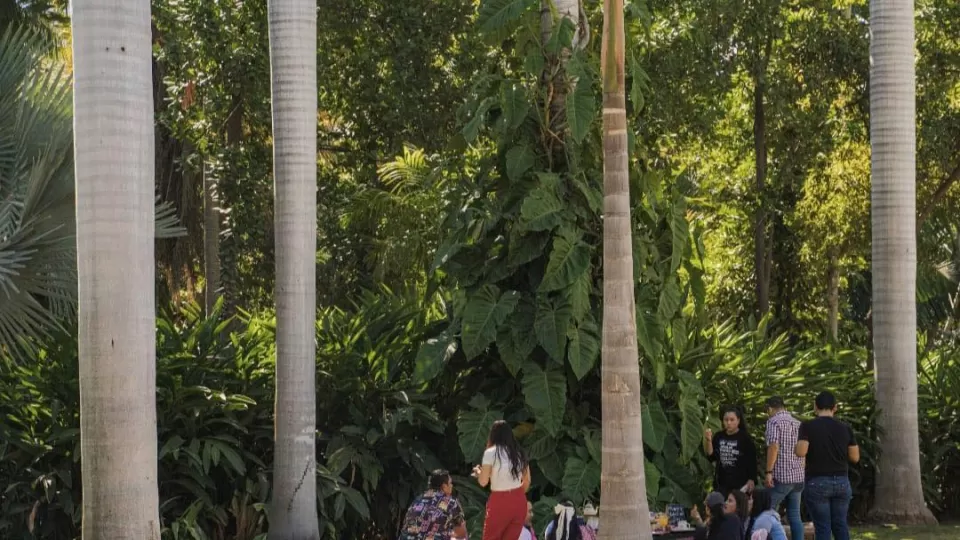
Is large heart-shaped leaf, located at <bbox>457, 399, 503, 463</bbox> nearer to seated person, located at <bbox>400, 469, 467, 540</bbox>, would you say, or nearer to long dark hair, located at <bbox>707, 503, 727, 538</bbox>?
seated person, located at <bbox>400, 469, 467, 540</bbox>

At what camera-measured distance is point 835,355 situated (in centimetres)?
1783

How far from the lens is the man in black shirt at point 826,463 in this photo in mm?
Answer: 12461

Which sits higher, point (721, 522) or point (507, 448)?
point (507, 448)

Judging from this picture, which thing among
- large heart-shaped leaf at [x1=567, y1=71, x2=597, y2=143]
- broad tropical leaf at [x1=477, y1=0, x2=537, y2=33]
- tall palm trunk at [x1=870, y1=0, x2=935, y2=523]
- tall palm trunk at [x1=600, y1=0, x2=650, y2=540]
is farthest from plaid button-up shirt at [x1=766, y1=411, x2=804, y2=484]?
broad tropical leaf at [x1=477, y1=0, x2=537, y2=33]

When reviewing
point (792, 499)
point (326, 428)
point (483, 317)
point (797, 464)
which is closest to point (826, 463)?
point (797, 464)

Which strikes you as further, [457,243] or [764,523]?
[457,243]

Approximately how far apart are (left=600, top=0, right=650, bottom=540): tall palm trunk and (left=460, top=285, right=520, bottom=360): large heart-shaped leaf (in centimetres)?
253

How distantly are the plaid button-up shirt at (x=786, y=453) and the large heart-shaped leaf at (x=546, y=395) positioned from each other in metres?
1.92

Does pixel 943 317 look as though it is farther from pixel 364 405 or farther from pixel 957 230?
pixel 364 405

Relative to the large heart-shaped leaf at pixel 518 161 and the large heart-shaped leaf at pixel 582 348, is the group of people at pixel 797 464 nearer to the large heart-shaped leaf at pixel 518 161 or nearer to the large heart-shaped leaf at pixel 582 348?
the large heart-shaped leaf at pixel 582 348

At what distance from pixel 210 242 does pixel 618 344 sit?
1015 cm

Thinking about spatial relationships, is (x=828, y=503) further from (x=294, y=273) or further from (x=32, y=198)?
(x=32, y=198)

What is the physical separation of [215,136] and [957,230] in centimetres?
1290

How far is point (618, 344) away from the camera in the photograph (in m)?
11.2
